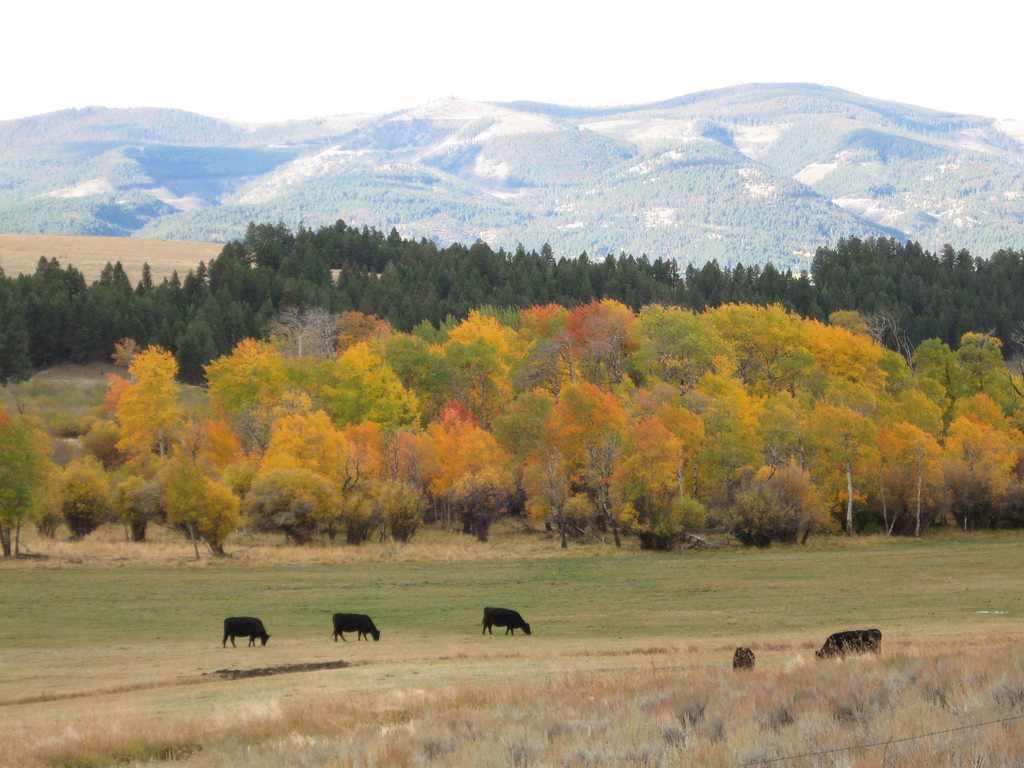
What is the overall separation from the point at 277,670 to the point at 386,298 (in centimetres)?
13938

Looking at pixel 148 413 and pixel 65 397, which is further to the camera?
pixel 65 397

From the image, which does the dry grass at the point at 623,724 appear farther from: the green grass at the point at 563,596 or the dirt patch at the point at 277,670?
the green grass at the point at 563,596

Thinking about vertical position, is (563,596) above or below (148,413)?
below

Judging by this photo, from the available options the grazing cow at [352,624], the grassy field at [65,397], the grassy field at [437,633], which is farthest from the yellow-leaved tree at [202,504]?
the grassy field at [65,397]

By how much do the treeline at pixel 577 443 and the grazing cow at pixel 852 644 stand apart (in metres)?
53.3

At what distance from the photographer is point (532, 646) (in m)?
41.3

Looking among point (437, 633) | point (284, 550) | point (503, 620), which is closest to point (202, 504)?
point (284, 550)

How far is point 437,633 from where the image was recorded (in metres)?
47.6

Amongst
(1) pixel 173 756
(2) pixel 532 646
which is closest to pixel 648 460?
(2) pixel 532 646

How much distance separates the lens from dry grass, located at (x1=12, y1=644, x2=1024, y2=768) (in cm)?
1719

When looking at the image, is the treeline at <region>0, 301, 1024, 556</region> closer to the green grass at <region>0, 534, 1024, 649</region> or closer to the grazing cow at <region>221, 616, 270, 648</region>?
the green grass at <region>0, 534, 1024, 649</region>

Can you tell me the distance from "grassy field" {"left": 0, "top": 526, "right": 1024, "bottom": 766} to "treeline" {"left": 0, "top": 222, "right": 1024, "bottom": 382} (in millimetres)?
76727

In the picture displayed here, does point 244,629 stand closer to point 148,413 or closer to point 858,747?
point 858,747

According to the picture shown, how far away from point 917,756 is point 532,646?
85.8ft
